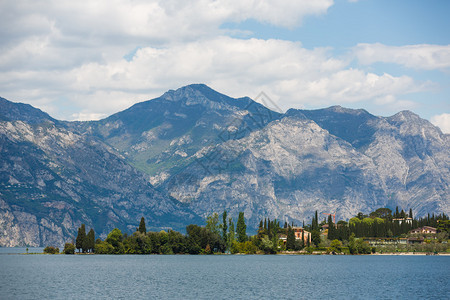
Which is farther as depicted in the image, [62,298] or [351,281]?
[351,281]

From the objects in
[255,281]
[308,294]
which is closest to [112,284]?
[255,281]

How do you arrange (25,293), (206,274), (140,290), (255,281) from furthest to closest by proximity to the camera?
(206,274), (255,281), (140,290), (25,293)

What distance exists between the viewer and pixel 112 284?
11581cm

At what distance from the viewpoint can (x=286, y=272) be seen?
494 ft

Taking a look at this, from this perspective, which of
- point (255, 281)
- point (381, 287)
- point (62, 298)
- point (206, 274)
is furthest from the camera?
point (206, 274)

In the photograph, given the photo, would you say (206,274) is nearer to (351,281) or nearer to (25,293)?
(351,281)

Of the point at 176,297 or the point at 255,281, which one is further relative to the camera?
the point at 255,281

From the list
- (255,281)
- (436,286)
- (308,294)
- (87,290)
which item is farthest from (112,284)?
(436,286)

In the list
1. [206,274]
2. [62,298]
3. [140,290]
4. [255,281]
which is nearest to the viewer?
[62,298]

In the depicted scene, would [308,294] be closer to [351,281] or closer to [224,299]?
[224,299]

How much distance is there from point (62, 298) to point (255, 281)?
46.3 m

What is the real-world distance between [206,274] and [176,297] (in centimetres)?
4623

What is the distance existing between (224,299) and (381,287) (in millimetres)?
37693

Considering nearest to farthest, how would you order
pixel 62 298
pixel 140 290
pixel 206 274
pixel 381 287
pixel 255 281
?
pixel 62 298 → pixel 140 290 → pixel 381 287 → pixel 255 281 → pixel 206 274
